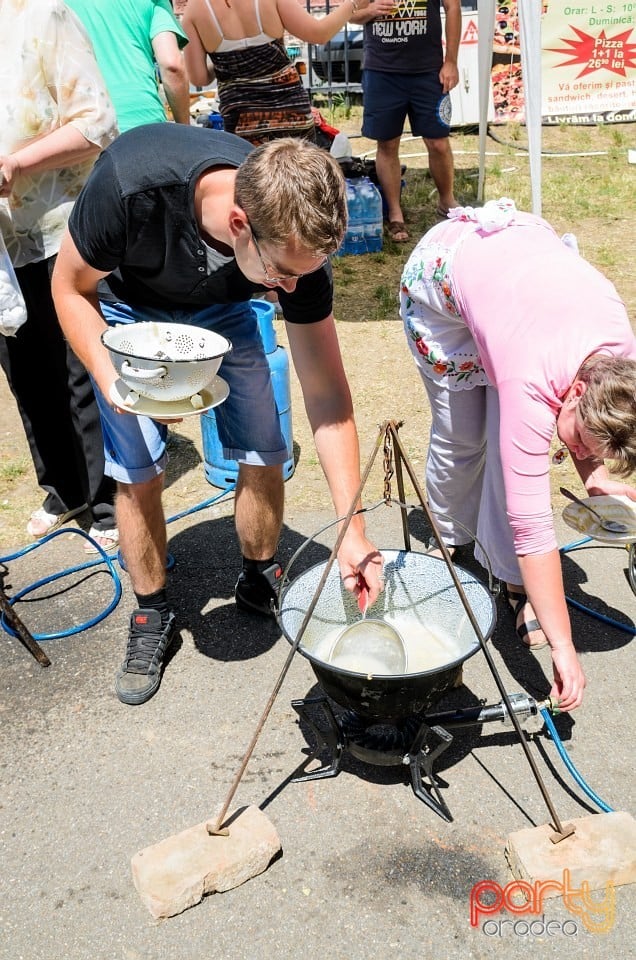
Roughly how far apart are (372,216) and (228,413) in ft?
12.7

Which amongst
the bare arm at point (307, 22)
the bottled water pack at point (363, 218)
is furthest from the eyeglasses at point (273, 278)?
the bottled water pack at point (363, 218)

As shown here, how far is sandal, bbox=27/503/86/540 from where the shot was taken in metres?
3.51

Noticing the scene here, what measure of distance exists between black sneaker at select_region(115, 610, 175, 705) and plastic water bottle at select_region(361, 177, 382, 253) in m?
4.07

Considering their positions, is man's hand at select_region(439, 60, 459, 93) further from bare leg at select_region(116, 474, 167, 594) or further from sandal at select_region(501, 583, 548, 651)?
bare leg at select_region(116, 474, 167, 594)

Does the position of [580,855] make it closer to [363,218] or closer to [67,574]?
[67,574]

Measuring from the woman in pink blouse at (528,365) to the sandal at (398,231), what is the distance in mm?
3763

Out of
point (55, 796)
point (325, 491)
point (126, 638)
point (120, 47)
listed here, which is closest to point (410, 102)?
point (120, 47)

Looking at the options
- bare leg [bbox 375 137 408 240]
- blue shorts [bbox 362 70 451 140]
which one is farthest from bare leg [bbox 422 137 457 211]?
bare leg [bbox 375 137 408 240]

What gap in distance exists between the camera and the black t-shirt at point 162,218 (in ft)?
6.97

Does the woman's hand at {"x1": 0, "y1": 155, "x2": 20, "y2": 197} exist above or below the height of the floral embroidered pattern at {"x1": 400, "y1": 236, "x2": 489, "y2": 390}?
above

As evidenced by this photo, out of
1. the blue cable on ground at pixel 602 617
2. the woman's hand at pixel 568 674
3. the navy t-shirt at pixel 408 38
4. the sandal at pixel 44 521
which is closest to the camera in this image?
the woman's hand at pixel 568 674

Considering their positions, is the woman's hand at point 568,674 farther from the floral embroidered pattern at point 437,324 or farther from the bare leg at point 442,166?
the bare leg at point 442,166

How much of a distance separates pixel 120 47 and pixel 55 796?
122 inches

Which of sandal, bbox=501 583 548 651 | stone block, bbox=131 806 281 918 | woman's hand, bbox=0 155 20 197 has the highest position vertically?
woman's hand, bbox=0 155 20 197
